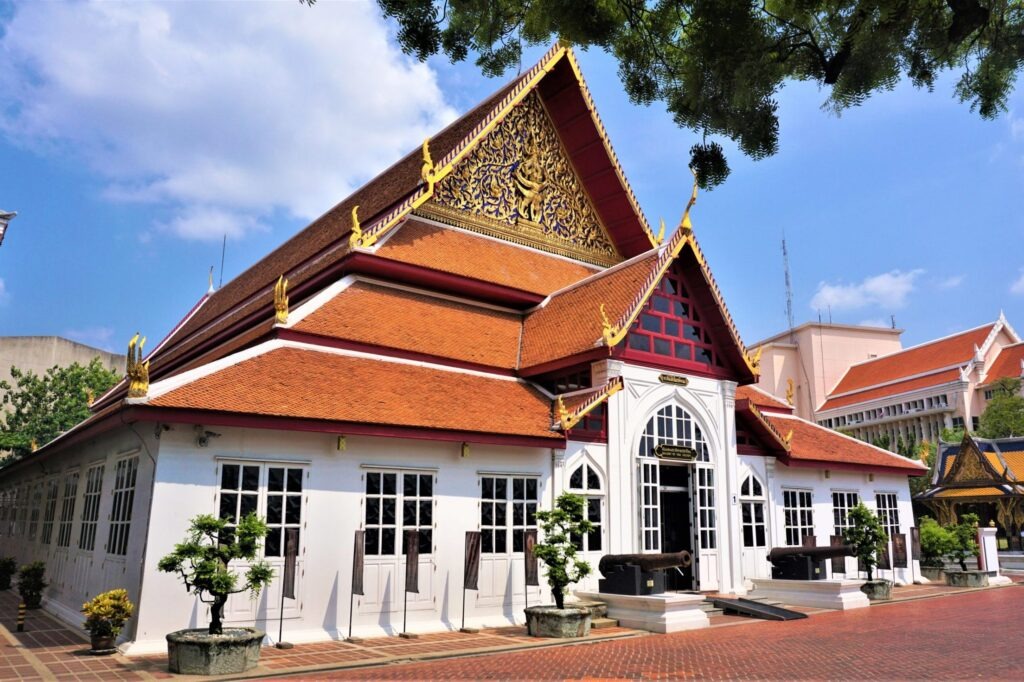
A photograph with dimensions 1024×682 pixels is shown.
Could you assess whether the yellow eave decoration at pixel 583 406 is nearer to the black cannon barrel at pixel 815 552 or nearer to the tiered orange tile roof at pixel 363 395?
the tiered orange tile roof at pixel 363 395

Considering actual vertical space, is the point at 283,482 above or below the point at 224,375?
below

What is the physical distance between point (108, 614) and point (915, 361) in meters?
63.8

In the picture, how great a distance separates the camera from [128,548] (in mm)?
10188

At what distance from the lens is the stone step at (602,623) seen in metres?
12.1

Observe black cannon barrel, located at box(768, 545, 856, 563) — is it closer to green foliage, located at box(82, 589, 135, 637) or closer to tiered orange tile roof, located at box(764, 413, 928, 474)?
tiered orange tile roof, located at box(764, 413, 928, 474)

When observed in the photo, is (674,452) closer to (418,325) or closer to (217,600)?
(418,325)

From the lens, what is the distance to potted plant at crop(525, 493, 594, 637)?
11008 mm

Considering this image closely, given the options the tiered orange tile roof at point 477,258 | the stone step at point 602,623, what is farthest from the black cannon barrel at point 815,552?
the tiered orange tile roof at point 477,258

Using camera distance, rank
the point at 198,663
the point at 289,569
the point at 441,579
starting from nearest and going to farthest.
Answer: the point at 198,663
the point at 289,569
the point at 441,579

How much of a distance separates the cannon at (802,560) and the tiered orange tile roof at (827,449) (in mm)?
2301

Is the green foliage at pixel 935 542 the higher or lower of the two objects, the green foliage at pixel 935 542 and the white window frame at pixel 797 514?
the lower

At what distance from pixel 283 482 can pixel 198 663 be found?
9.58 ft

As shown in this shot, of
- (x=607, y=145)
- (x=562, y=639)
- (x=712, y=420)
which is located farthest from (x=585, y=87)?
(x=562, y=639)

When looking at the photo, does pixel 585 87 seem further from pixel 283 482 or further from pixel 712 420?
pixel 283 482
